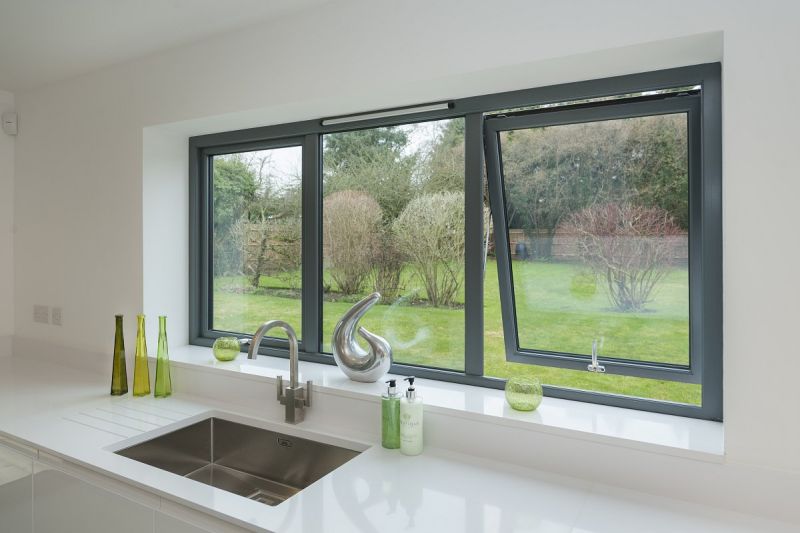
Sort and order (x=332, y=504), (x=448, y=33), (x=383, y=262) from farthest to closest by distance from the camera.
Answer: (x=383, y=262) → (x=448, y=33) → (x=332, y=504)

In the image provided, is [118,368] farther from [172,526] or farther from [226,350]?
[172,526]

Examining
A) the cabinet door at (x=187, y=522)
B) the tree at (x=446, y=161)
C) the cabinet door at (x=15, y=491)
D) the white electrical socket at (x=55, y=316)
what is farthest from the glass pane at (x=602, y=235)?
the white electrical socket at (x=55, y=316)

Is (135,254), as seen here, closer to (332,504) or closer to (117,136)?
(117,136)

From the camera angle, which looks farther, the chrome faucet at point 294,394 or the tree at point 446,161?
the tree at point 446,161

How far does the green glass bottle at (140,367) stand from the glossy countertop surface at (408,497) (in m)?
0.35

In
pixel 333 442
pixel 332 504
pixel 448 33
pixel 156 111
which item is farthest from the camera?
pixel 156 111

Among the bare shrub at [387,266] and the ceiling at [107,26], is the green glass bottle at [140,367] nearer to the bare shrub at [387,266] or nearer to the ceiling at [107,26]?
the bare shrub at [387,266]

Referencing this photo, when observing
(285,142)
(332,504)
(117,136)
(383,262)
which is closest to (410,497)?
(332,504)

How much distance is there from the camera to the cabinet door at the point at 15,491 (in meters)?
1.84

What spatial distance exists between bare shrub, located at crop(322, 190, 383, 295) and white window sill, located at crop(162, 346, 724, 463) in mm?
446

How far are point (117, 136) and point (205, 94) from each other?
2.15 feet

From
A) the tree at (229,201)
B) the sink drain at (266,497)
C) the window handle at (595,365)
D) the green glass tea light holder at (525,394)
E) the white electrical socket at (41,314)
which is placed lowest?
the sink drain at (266,497)

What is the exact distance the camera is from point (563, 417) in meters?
1.67

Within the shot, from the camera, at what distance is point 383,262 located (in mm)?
2336
